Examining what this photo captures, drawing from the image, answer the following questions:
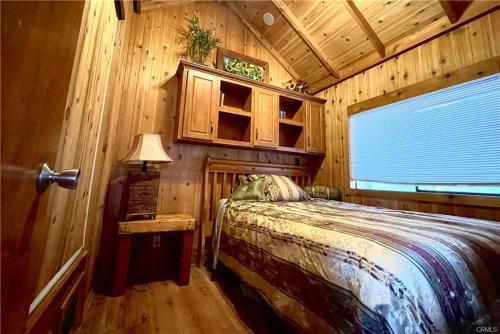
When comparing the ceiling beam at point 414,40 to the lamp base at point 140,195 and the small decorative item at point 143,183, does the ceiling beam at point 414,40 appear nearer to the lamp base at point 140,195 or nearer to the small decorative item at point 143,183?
the small decorative item at point 143,183

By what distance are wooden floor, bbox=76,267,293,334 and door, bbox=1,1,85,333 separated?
1184mm

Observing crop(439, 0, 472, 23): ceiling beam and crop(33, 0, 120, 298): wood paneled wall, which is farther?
crop(439, 0, 472, 23): ceiling beam

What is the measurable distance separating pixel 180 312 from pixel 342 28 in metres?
3.26

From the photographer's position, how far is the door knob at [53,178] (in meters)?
0.45

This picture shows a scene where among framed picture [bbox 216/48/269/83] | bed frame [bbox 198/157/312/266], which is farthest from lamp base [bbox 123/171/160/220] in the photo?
framed picture [bbox 216/48/269/83]

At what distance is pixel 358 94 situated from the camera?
265 centimetres

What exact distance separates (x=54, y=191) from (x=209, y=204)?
1.76 m

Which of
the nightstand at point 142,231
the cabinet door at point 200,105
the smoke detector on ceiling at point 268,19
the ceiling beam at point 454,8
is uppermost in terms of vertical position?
the smoke detector on ceiling at point 268,19

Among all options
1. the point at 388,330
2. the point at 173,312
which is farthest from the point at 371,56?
the point at 173,312

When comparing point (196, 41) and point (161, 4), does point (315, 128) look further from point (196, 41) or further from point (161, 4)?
point (161, 4)

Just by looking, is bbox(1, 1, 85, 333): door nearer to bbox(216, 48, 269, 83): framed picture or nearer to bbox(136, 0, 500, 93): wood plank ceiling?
bbox(216, 48, 269, 83): framed picture

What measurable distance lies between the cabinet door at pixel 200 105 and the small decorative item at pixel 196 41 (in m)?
0.37

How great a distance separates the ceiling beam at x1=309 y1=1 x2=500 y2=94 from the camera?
1.70m

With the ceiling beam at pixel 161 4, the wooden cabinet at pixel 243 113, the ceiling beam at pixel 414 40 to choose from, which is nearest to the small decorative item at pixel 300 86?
the wooden cabinet at pixel 243 113
